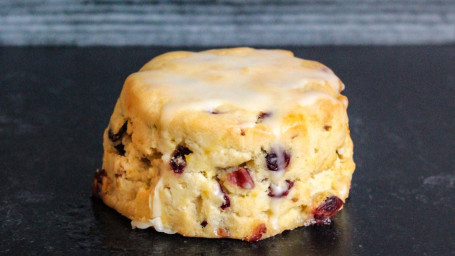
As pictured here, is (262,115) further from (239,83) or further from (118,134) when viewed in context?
(118,134)

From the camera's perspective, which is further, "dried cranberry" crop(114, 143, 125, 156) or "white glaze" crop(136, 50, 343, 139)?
"dried cranberry" crop(114, 143, 125, 156)

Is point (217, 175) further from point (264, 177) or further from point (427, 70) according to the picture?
point (427, 70)

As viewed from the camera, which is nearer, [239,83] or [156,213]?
[156,213]

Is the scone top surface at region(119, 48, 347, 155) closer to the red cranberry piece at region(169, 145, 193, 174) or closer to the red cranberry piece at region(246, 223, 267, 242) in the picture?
the red cranberry piece at region(169, 145, 193, 174)

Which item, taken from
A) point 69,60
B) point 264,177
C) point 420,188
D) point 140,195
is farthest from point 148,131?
point 69,60

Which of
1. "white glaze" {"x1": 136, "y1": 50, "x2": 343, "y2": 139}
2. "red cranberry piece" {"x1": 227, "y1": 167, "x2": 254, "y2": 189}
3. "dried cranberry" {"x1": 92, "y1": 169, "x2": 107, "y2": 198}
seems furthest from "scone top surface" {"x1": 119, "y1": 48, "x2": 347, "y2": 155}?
"dried cranberry" {"x1": 92, "y1": 169, "x2": 107, "y2": 198}

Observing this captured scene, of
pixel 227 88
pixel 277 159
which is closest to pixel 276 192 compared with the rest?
pixel 277 159

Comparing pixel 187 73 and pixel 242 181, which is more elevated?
pixel 187 73
